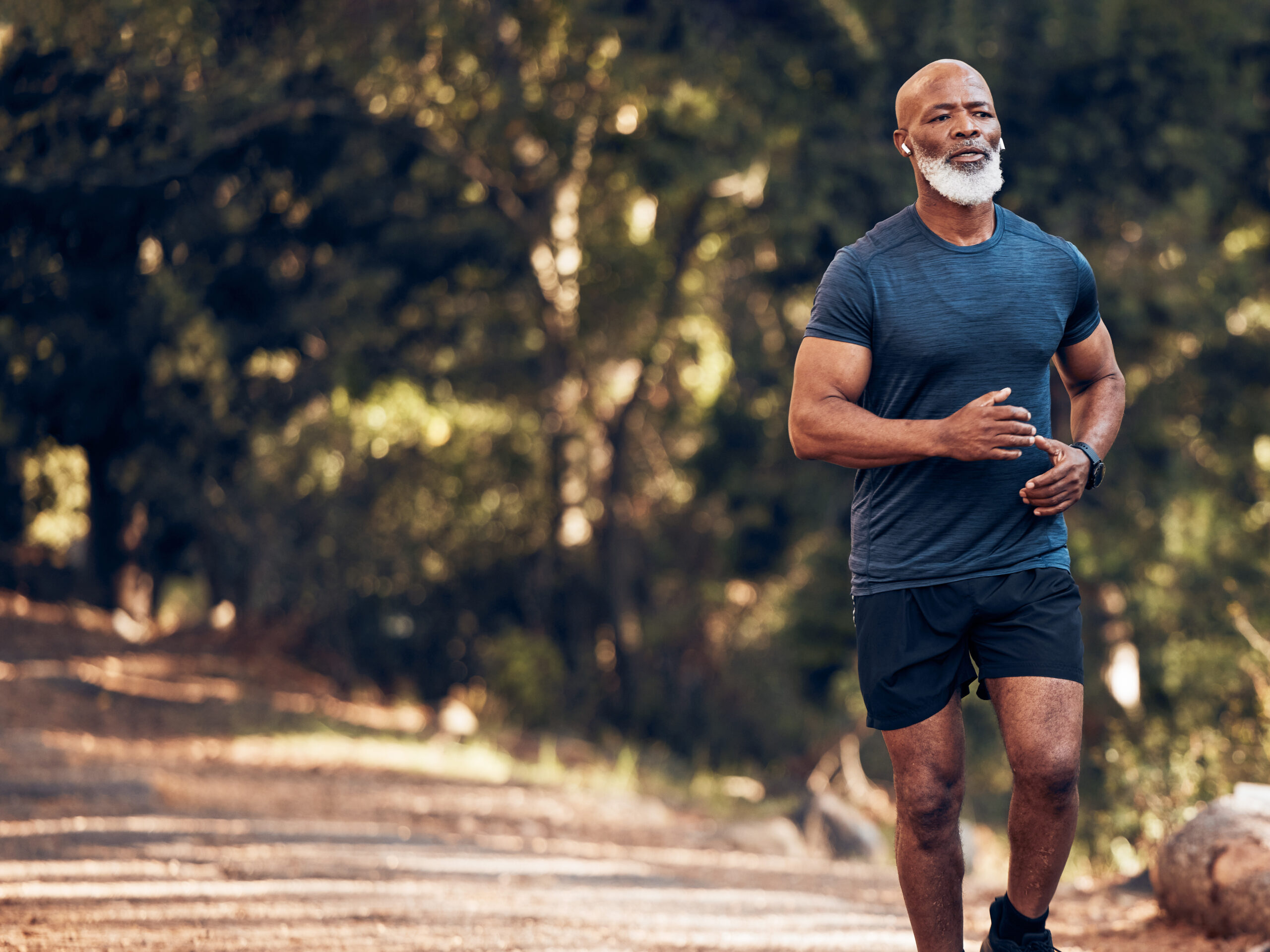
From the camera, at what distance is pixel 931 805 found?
3342mm

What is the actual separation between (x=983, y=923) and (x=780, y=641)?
11831 millimetres

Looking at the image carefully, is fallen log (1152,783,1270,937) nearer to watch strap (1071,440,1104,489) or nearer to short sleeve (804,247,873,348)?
watch strap (1071,440,1104,489)

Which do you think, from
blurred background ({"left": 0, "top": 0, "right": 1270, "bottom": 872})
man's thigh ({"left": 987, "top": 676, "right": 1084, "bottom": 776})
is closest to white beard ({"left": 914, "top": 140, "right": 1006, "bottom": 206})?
man's thigh ({"left": 987, "top": 676, "right": 1084, "bottom": 776})

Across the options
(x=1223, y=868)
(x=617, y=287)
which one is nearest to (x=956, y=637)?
(x=1223, y=868)

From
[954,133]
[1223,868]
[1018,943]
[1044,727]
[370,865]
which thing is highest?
[954,133]

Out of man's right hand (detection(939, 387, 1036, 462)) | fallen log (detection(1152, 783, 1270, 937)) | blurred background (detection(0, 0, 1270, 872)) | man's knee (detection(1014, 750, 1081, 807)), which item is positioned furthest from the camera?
blurred background (detection(0, 0, 1270, 872))

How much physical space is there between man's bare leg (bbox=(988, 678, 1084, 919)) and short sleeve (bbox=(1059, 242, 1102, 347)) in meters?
0.87

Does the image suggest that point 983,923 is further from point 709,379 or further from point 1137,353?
point 709,379

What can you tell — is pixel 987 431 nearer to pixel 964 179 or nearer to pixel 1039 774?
pixel 964 179

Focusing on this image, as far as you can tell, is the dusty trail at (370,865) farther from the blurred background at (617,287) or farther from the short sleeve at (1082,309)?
the blurred background at (617,287)

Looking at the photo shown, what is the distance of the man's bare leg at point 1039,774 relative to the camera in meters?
3.27

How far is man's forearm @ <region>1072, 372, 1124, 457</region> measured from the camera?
3531 millimetres

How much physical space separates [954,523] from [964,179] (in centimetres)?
80

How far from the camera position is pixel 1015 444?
3.16m
